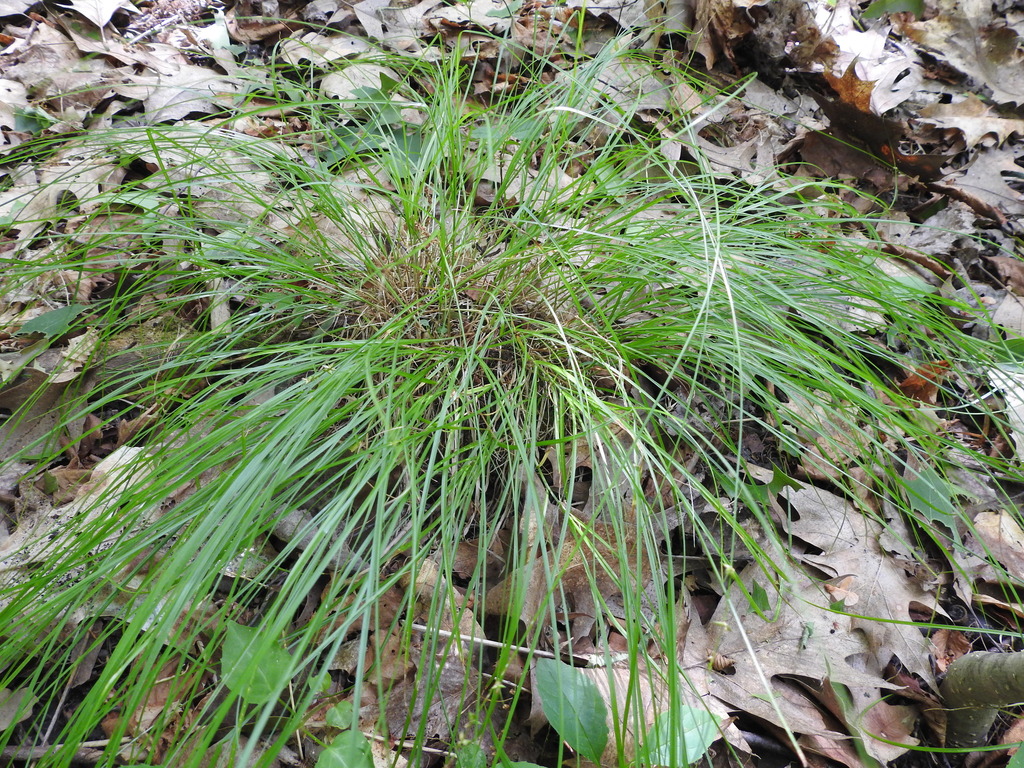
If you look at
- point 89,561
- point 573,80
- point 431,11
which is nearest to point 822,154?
point 573,80

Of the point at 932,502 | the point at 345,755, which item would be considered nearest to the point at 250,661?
the point at 345,755

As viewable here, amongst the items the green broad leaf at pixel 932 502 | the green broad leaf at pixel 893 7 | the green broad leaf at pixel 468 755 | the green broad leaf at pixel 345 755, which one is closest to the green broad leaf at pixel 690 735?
the green broad leaf at pixel 468 755

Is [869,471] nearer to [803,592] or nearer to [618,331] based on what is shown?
[803,592]

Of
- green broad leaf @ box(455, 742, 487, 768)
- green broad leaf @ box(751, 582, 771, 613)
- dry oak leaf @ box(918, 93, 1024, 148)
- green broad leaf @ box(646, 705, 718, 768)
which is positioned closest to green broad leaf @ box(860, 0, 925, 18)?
dry oak leaf @ box(918, 93, 1024, 148)

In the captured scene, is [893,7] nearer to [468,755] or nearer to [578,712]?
[578,712]

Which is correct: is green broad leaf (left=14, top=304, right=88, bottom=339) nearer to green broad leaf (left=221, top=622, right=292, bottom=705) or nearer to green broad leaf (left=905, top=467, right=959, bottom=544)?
green broad leaf (left=221, top=622, right=292, bottom=705)

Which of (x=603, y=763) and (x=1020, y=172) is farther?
(x=1020, y=172)

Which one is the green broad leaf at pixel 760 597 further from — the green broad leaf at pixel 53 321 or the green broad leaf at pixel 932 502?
the green broad leaf at pixel 53 321
